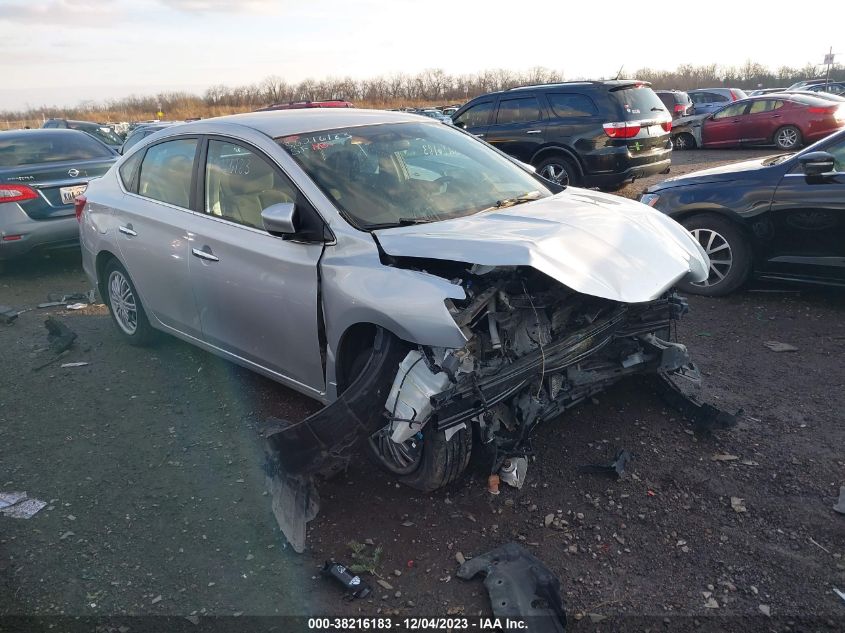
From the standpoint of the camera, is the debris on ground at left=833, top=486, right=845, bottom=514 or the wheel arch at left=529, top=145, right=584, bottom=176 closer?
the debris on ground at left=833, top=486, right=845, bottom=514

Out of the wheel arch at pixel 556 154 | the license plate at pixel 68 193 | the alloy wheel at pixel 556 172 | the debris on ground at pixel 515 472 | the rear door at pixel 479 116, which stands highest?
the rear door at pixel 479 116

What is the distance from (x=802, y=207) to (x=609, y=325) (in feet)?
9.75

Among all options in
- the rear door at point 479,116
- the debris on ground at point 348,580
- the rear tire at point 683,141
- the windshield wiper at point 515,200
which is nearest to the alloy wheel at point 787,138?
the rear tire at point 683,141

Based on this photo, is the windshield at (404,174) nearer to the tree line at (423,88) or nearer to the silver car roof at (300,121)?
the silver car roof at (300,121)

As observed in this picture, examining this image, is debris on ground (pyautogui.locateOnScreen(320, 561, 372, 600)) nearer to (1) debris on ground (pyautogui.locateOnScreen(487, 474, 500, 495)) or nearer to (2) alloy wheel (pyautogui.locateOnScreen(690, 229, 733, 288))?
(1) debris on ground (pyautogui.locateOnScreen(487, 474, 500, 495))

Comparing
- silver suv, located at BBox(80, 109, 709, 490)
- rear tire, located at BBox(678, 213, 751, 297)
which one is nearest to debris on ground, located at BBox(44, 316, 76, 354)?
silver suv, located at BBox(80, 109, 709, 490)

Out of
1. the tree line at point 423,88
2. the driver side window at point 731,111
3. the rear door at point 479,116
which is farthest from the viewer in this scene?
the tree line at point 423,88

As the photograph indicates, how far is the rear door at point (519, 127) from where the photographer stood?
1105cm

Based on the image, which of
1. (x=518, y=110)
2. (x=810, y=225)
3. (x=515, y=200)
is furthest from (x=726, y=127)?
(x=515, y=200)

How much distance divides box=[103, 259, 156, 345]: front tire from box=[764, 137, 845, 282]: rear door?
17.2 ft

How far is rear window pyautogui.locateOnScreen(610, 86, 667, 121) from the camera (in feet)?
33.7

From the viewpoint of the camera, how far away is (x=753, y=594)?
8.72ft

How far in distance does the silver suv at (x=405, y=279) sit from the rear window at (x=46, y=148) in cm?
488

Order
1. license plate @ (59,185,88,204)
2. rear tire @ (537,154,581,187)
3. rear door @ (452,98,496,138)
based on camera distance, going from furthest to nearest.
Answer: rear door @ (452,98,496,138)
rear tire @ (537,154,581,187)
license plate @ (59,185,88,204)
